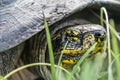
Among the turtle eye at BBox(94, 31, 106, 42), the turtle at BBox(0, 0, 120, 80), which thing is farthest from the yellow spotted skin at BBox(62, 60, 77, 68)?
the turtle eye at BBox(94, 31, 106, 42)

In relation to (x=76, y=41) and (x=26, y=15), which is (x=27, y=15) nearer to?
(x=26, y=15)

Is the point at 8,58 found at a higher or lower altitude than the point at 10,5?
lower

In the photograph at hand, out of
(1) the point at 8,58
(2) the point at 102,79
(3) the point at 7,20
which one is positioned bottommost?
(2) the point at 102,79

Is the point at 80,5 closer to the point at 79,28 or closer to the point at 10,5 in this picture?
the point at 79,28

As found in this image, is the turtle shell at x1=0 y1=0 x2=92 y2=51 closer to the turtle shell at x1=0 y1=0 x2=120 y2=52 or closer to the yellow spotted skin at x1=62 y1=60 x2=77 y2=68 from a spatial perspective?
the turtle shell at x1=0 y1=0 x2=120 y2=52

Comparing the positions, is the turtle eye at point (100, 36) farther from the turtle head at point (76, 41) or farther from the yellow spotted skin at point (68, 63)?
the yellow spotted skin at point (68, 63)

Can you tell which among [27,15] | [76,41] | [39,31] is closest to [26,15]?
[27,15]

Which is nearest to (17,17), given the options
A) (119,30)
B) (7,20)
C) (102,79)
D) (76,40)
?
(7,20)
